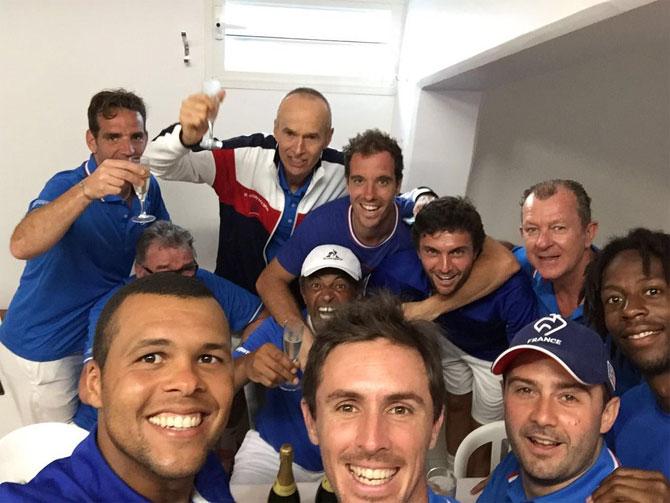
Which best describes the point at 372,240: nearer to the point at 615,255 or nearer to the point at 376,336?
the point at 615,255

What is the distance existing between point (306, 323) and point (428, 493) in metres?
0.90

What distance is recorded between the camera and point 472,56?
2.24 m

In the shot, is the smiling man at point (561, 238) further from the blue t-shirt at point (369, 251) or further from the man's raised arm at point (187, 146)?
the man's raised arm at point (187, 146)

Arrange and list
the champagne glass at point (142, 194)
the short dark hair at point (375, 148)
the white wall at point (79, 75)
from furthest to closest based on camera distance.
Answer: the white wall at point (79, 75), the short dark hair at point (375, 148), the champagne glass at point (142, 194)

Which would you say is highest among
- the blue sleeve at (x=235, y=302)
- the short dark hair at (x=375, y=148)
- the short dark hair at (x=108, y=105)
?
the short dark hair at (x=108, y=105)

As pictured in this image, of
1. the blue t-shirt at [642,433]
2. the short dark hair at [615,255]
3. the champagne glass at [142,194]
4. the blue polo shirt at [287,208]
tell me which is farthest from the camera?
the blue polo shirt at [287,208]

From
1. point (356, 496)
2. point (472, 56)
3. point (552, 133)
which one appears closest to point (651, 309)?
point (356, 496)

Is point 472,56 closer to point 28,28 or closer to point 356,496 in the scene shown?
point 356,496

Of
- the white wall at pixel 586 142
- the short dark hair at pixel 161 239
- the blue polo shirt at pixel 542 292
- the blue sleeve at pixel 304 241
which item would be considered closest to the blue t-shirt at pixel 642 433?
the blue polo shirt at pixel 542 292

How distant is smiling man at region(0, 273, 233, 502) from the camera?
106cm

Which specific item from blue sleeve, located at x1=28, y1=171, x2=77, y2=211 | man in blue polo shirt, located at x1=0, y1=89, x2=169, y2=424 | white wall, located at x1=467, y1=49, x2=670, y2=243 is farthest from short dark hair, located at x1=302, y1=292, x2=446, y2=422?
white wall, located at x1=467, y1=49, x2=670, y2=243

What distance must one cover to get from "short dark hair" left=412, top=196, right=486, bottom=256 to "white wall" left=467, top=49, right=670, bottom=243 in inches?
62.0

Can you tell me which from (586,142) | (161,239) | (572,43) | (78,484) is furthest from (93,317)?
(586,142)

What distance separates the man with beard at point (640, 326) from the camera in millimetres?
1348
